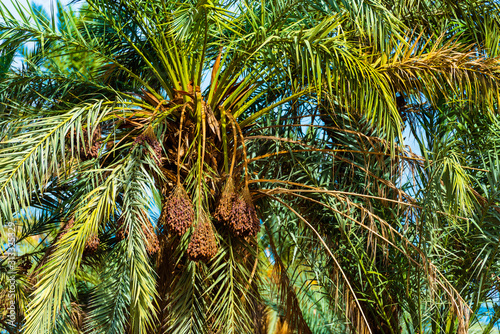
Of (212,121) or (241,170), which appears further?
(241,170)

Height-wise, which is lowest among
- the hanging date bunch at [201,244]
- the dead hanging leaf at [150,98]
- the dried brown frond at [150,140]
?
the hanging date bunch at [201,244]

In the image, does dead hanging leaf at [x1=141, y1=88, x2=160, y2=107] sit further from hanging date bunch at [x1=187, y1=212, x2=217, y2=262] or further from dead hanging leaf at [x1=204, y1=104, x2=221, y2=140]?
hanging date bunch at [x1=187, y1=212, x2=217, y2=262]

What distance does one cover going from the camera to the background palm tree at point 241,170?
4246 millimetres

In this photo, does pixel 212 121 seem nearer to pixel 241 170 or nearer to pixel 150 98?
pixel 241 170

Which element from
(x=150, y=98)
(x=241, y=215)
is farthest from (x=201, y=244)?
(x=150, y=98)

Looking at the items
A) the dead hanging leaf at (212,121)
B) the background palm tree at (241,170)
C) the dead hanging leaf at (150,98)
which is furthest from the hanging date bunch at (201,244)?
the dead hanging leaf at (150,98)

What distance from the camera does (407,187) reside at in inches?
246

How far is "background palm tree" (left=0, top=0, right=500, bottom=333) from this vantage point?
4.25 meters

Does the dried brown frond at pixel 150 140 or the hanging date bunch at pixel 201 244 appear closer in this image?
the hanging date bunch at pixel 201 244

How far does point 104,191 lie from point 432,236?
319 centimetres

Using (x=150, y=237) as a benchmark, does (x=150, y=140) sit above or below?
above

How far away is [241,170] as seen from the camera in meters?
5.55

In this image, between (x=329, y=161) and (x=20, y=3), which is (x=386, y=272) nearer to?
(x=329, y=161)

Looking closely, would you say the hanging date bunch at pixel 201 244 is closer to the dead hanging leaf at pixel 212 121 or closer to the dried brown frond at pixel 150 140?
the dried brown frond at pixel 150 140
